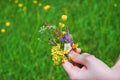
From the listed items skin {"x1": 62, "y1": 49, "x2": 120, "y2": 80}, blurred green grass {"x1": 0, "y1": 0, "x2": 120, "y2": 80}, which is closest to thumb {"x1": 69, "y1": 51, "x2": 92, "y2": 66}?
skin {"x1": 62, "y1": 49, "x2": 120, "y2": 80}

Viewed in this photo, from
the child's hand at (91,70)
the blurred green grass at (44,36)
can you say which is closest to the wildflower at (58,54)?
the child's hand at (91,70)

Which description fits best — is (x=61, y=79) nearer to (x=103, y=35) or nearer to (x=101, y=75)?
(x=103, y=35)

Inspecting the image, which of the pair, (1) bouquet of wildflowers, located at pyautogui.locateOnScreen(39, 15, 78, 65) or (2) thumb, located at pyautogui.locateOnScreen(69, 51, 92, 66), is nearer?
(2) thumb, located at pyautogui.locateOnScreen(69, 51, 92, 66)

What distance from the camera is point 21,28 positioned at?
348 cm

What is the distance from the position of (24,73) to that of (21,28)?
65cm

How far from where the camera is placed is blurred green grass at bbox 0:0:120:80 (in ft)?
9.98

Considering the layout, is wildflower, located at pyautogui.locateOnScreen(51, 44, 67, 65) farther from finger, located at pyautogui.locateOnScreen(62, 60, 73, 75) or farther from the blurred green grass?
the blurred green grass

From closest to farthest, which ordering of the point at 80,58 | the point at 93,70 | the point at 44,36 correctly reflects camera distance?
the point at 93,70
the point at 80,58
the point at 44,36

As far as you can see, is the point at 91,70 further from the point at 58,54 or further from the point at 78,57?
the point at 58,54

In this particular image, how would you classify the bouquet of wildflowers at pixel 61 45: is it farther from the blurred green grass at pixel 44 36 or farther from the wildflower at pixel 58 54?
the blurred green grass at pixel 44 36

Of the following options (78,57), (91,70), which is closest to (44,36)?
(78,57)

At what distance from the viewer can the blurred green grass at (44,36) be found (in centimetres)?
304

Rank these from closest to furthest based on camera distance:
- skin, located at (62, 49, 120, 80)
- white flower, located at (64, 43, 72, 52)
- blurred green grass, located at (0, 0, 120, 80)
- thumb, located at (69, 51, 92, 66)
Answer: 1. skin, located at (62, 49, 120, 80)
2. thumb, located at (69, 51, 92, 66)
3. white flower, located at (64, 43, 72, 52)
4. blurred green grass, located at (0, 0, 120, 80)

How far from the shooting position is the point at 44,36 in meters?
3.24
